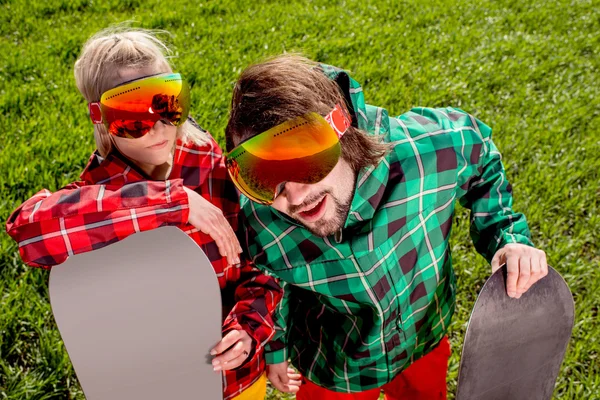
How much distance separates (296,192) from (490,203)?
0.68 metres

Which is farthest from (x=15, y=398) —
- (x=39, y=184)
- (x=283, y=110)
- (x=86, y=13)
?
(x=86, y=13)

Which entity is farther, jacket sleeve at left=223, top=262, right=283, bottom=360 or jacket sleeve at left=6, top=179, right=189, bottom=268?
jacket sleeve at left=223, top=262, right=283, bottom=360

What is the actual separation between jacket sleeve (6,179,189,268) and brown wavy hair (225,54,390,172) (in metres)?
0.25

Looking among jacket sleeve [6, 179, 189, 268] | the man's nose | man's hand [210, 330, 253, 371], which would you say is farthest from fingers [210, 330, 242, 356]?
the man's nose

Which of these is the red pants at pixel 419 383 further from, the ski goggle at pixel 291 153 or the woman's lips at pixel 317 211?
the ski goggle at pixel 291 153

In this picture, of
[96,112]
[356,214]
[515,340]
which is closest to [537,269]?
[515,340]

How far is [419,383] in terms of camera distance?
1972mm

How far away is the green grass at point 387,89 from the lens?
2520mm

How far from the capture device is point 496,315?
147 centimetres

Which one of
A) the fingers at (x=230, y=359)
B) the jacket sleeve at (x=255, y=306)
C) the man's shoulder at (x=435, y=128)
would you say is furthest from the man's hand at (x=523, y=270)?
the fingers at (x=230, y=359)

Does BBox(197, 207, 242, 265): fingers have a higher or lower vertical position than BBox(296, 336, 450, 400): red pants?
higher

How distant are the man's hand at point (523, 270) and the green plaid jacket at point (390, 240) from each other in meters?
0.07

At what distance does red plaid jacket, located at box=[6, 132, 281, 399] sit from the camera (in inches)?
54.9

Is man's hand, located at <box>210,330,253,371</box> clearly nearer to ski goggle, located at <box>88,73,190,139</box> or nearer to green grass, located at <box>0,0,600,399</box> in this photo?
ski goggle, located at <box>88,73,190,139</box>
